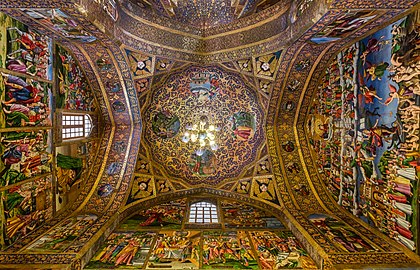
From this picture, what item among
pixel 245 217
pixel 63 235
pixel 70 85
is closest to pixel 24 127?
pixel 70 85

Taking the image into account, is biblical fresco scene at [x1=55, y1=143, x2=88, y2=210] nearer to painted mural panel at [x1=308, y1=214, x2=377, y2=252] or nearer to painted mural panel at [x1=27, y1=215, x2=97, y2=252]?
painted mural panel at [x1=27, y1=215, x2=97, y2=252]

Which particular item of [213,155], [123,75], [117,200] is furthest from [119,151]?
[213,155]

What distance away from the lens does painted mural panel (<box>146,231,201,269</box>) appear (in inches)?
272

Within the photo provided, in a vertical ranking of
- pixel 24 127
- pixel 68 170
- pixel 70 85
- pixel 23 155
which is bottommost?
pixel 68 170

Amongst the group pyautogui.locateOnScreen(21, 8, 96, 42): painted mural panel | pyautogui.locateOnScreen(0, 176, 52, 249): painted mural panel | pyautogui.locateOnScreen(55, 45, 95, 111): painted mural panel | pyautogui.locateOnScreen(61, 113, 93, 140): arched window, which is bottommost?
pyautogui.locateOnScreen(0, 176, 52, 249): painted mural panel

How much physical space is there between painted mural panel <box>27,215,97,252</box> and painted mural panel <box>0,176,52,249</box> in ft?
1.56

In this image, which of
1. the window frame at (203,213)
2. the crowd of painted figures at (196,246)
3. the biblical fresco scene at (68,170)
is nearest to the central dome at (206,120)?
the window frame at (203,213)

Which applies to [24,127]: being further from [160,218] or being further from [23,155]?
[160,218]

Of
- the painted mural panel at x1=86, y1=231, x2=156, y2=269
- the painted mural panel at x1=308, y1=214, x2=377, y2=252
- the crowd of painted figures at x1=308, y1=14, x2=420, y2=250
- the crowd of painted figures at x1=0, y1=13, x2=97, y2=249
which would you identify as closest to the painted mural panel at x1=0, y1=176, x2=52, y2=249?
the crowd of painted figures at x1=0, y1=13, x2=97, y2=249

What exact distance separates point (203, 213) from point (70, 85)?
21.9 ft

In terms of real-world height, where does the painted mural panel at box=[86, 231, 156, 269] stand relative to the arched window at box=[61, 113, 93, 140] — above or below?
below

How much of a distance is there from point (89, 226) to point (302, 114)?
8.78 metres

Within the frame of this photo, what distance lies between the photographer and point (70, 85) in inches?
333

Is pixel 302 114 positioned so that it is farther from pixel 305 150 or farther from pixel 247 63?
pixel 247 63
